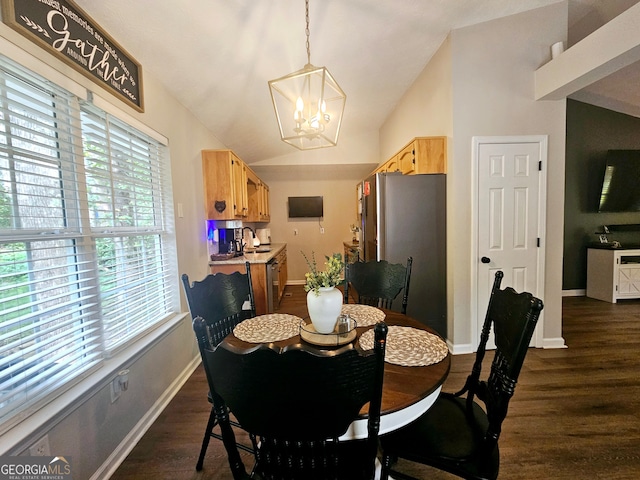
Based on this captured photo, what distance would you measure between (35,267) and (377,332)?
5.11 feet

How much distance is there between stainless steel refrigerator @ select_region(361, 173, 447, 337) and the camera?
2.79 metres

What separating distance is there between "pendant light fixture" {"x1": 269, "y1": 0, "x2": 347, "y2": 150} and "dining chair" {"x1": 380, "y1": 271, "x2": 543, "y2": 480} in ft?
5.18

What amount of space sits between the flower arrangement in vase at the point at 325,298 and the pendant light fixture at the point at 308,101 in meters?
1.20

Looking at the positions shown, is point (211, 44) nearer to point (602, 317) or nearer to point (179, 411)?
point (179, 411)

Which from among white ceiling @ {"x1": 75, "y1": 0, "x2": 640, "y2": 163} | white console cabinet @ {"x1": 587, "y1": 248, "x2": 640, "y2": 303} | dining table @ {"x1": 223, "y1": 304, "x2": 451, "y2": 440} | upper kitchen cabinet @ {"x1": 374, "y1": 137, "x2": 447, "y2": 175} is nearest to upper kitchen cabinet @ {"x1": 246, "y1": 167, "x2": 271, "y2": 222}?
white ceiling @ {"x1": 75, "y1": 0, "x2": 640, "y2": 163}

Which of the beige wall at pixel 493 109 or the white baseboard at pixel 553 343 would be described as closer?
the beige wall at pixel 493 109

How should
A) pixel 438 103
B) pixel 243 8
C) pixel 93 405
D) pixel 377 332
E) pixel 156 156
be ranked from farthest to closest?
pixel 438 103
pixel 156 156
pixel 243 8
pixel 93 405
pixel 377 332

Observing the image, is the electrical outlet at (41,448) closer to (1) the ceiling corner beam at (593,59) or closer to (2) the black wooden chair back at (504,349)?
(2) the black wooden chair back at (504,349)

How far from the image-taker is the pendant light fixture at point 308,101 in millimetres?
1847

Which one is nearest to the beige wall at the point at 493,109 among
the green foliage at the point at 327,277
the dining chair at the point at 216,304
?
the green foliage at the point at 327,277

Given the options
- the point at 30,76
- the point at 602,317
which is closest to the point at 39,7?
the point at 30,76

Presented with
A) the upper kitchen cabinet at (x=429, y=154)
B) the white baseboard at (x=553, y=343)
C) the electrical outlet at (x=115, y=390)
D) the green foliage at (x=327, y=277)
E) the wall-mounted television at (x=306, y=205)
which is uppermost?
the upper kitchen cabinet at (x=429, y=154)

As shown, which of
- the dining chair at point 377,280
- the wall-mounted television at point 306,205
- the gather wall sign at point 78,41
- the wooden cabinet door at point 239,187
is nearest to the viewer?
the gather wall sign at point 78,41

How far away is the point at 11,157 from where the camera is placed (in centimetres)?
115
